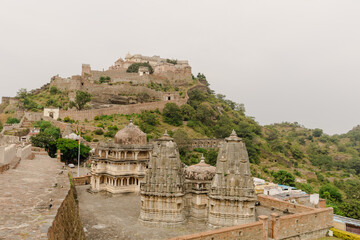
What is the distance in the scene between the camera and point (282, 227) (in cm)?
1945

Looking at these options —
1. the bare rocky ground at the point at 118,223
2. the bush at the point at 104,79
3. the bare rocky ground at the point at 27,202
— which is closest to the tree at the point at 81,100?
the bush at the point at 104,79

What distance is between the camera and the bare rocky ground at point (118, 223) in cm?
1811

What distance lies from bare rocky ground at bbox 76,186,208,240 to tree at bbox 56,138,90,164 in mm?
19007

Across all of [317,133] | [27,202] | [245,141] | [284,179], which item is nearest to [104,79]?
[245,141]

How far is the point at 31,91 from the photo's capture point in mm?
81875

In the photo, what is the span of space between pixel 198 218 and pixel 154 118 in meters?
44.4

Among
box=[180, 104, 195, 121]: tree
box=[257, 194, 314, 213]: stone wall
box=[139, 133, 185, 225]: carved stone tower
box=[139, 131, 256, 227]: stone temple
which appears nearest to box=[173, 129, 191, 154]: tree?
box=[180, 104, 195, 121]: tree

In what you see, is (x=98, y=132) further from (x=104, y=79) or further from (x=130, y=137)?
(x=104, y=79)

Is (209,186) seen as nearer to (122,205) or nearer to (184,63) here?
(122,205)

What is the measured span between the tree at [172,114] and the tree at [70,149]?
24.8m

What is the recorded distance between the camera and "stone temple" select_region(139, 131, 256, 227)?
19.2 m

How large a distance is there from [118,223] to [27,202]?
29.4 ft

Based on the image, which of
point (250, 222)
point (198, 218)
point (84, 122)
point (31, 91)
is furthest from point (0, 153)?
point (31, 91)

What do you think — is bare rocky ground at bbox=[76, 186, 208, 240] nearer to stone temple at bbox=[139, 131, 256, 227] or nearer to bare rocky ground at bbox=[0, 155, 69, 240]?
stone temple at bbox=[139, 131, 256, 227]
